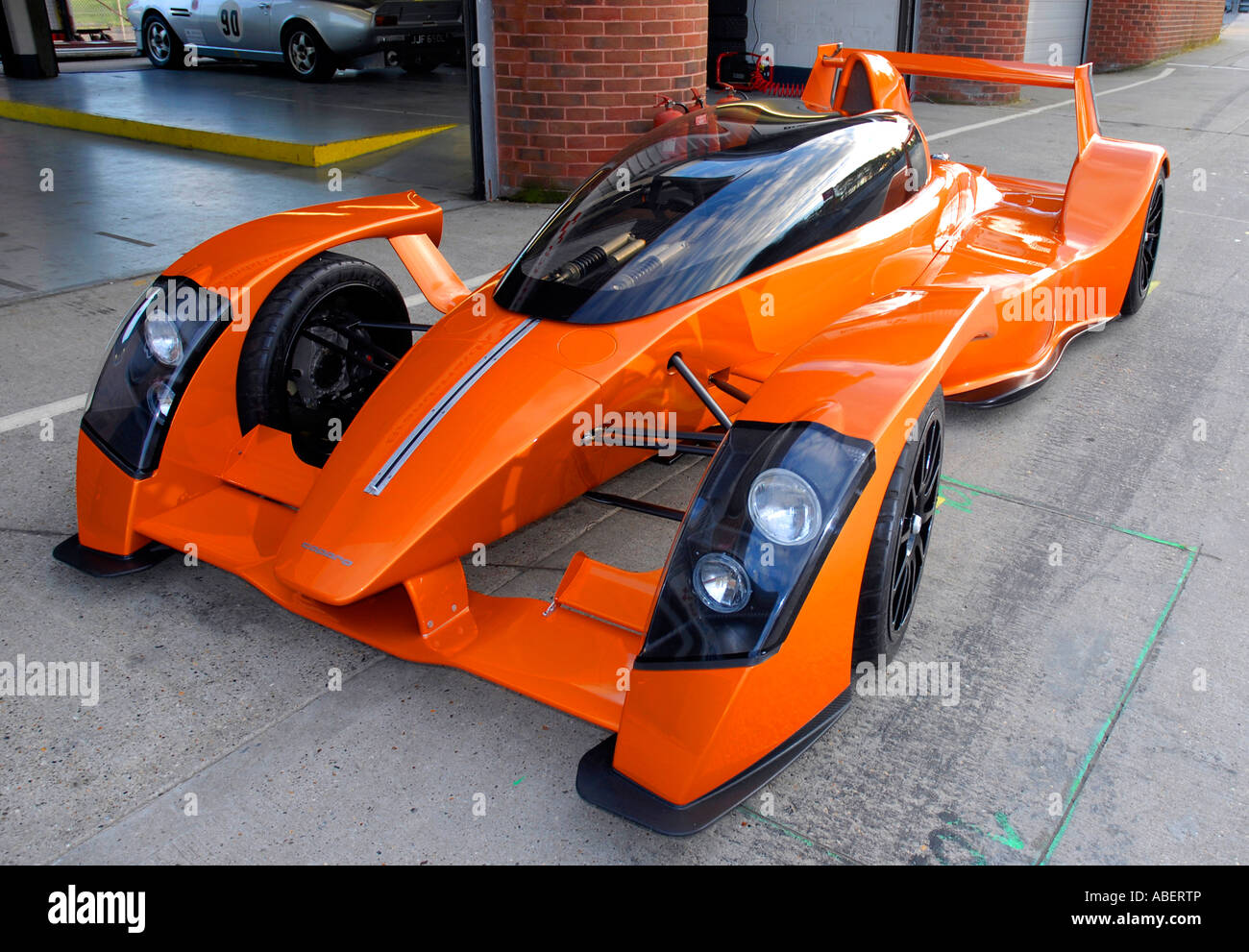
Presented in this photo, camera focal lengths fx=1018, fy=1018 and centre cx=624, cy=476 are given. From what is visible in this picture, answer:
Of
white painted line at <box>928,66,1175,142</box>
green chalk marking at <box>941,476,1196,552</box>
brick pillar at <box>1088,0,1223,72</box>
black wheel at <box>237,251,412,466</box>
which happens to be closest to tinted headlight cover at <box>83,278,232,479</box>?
black wheel at <box>237,251,412,466</box>

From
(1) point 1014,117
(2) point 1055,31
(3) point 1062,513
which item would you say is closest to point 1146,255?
(3) point 1062,513

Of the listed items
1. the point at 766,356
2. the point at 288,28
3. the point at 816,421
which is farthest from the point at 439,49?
the point at 816,421

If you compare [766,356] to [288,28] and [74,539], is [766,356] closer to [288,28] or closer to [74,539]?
[74,539]

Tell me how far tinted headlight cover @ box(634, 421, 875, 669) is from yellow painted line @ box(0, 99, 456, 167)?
24.7ft

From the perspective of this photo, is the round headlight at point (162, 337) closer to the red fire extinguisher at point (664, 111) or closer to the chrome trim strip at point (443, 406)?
the chrome trim strip at point (443, 406)

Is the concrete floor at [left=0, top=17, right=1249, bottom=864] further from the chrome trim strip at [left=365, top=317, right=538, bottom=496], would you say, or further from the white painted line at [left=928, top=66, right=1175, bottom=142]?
the white painted line at [left=928, top=66, right=1175, bottom=142]

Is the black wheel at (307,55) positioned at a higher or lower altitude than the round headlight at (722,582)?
higher

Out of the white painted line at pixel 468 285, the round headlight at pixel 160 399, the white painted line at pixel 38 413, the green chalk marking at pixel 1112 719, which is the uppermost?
the round headlight at pixel 160 399

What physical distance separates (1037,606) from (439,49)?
12.5 metres

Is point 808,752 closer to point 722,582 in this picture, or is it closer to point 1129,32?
point 722,582

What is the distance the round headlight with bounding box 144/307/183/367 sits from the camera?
10.1 feet

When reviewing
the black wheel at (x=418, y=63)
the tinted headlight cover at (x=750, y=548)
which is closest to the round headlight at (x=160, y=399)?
the tinted headlight cover at (x=750, y=548)

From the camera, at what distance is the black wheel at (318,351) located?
325 centimetres

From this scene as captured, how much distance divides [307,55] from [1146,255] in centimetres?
1107
